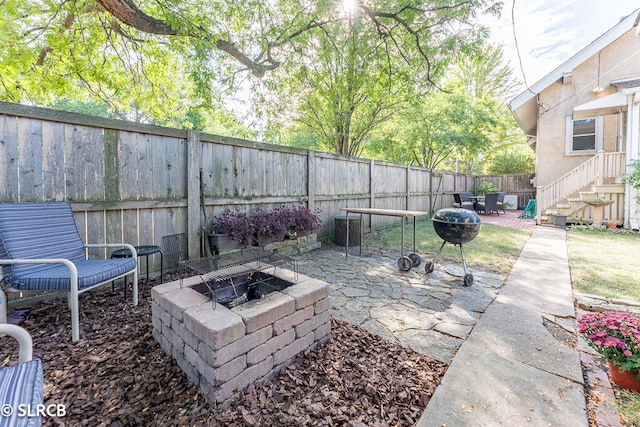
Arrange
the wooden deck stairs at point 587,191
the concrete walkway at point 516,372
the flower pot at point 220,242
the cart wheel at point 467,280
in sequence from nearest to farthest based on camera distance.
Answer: the concrete walkway at point 516,372
the cart wheel at point 467,280
the flower pot at point 220,242
the wooden deck stairs at point 587,191

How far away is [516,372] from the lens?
1760 millimetres

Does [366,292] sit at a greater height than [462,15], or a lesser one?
lesser

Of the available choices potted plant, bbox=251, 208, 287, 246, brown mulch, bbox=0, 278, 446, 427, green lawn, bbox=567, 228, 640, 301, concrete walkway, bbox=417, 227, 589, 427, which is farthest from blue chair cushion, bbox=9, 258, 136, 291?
green lawn, bbox=567, 228, 640, 301

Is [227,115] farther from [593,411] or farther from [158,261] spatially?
[593,411]

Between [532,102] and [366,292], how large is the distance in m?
11.4

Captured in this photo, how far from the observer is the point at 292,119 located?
10656mm

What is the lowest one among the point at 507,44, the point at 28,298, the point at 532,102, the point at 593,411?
the point at 593,411

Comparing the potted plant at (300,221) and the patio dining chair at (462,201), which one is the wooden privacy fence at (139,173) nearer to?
the potted plant at (300,221)

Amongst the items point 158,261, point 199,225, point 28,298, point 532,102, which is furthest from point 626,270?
point 532,102

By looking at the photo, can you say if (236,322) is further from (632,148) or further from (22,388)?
(632,148)

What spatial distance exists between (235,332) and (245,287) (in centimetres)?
83

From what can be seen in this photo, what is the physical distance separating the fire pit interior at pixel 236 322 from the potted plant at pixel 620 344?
1.74 m

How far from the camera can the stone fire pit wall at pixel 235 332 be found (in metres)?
1.48

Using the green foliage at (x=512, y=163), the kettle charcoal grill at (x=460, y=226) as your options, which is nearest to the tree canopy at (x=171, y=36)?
the kettle charcoal grill at (x=460, y=226)
